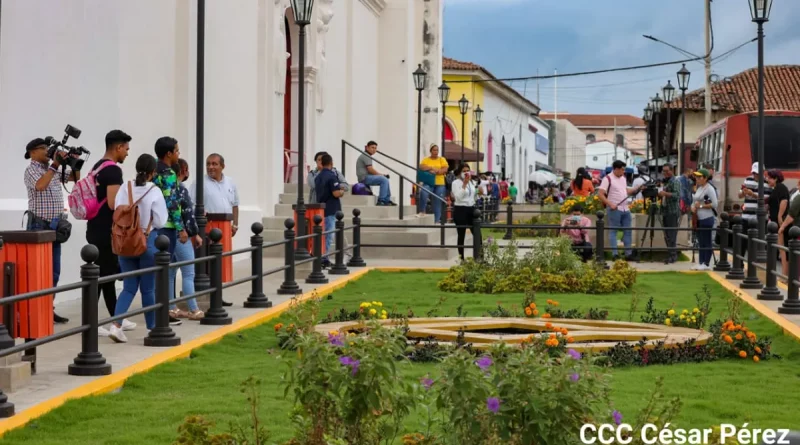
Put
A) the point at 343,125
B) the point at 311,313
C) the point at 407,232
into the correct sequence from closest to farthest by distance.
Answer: the point at 311,313 < the point at 407,232 < the point at 343,125

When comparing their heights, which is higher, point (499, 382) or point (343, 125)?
point (343, 125)

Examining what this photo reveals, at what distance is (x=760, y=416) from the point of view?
24.5 ft

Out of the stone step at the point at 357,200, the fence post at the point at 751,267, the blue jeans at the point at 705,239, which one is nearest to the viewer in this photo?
the fence post at the point at 751,267

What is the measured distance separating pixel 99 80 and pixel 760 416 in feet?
33.2

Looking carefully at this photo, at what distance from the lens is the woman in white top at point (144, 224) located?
10711mm

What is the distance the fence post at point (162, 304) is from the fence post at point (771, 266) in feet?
25.7

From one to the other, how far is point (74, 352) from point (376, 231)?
13520mm

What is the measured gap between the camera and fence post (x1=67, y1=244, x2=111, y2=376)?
874 centimetres

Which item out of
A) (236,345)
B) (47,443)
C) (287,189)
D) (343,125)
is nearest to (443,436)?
(47,443)

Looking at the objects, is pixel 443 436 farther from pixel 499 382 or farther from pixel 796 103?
pixel 796 103

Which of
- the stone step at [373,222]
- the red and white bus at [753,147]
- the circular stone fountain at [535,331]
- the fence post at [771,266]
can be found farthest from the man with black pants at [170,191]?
the red and white bus at [753,147]

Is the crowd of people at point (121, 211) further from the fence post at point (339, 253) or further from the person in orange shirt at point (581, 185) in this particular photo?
the person in orange shirt at point (581, 185)

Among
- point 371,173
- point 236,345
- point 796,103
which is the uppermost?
point 796,103

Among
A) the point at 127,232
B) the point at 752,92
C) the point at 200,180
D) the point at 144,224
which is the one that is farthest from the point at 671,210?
the point at 752,92
